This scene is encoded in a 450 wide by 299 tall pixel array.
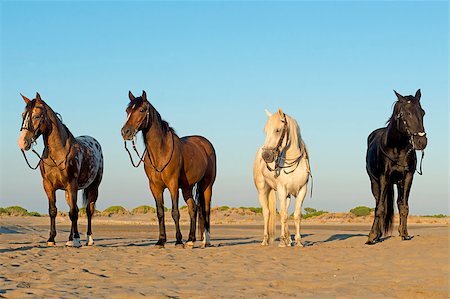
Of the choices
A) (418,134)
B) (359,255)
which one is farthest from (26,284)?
(418,134)

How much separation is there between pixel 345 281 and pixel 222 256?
3.22 metres

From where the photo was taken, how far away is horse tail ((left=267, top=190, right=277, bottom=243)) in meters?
12.7

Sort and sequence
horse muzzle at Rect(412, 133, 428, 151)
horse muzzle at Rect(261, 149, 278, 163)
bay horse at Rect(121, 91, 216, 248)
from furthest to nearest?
bay horse at Rect(121, 91, 216, 248) < horse muzzle at Rect(261, 149, 278, 163) < horse muzzle at Rect(412, 133, 428, 151)

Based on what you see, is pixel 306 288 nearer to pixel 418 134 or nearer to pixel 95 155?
pixel 418 134

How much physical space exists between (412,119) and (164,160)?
187 inches

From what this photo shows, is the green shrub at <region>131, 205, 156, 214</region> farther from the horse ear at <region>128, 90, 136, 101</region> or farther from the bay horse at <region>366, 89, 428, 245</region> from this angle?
the bay horse at <region>366, 89, 428, 245</region>

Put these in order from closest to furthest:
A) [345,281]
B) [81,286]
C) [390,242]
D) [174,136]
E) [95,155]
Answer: [81,286]
[345,281]
[390,242]
[174,136]
[95,155]

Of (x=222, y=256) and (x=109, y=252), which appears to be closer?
(x=222, y=256)

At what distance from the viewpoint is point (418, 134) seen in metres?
11.1

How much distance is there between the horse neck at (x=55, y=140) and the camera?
498 inches

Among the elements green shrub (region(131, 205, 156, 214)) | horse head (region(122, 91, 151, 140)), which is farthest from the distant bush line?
horse head (region(122, 91, 151, 140))

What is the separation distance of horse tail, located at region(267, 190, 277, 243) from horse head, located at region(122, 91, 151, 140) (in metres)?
2.92

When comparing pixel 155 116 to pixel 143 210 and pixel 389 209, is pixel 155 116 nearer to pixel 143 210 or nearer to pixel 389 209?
pixel 389 209

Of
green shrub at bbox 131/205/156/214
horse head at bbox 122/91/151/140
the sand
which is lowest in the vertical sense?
the sand
